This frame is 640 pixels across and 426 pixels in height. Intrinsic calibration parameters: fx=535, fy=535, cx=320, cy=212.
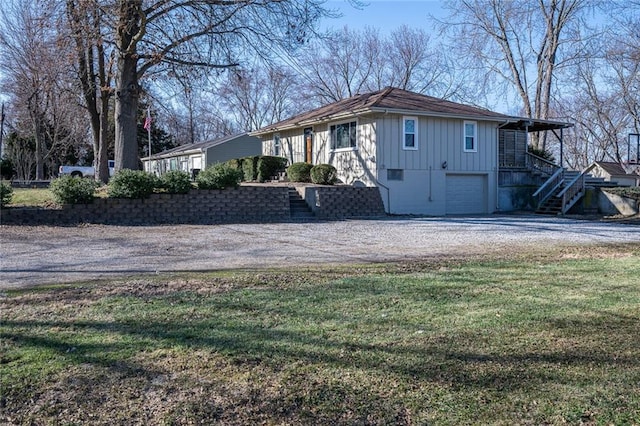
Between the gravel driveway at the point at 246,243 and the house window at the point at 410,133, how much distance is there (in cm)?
524

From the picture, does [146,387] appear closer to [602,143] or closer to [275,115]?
[602,143]

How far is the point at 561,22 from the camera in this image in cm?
3291

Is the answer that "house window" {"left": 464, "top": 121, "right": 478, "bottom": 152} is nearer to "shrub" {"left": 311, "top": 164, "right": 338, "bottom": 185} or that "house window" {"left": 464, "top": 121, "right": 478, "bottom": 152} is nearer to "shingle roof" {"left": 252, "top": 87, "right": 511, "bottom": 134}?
"shingle roof" {"left": 252, "top": 87, "right": 511, "bottom": 134}

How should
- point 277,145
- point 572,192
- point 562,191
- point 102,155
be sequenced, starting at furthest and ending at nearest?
point 277,145, point 102,155, point 572,192, point 562,191

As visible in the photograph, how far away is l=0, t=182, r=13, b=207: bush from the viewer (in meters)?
14.3

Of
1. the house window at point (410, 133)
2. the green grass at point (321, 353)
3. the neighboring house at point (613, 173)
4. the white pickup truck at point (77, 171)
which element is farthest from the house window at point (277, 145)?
the green grass at point (321, 353)

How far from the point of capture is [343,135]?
22.1 m

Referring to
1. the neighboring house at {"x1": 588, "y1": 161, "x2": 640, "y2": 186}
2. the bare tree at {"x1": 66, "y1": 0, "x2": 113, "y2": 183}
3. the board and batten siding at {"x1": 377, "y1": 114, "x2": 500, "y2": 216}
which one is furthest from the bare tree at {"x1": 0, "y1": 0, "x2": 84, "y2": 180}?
the neighboring house at {"x1": 588, "y1": 161, "x2": 640, "y2": 186}

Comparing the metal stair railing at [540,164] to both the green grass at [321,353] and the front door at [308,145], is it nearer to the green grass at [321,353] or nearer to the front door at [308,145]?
the front door at [308,145]

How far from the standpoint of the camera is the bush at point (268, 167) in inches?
939

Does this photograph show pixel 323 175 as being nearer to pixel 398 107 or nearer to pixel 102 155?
pixel 398 107

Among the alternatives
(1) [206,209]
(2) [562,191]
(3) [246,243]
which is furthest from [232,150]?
(3) [246,243]

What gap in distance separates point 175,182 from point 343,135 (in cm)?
832

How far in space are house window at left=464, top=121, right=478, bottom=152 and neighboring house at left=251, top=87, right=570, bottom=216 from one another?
0.14ft
